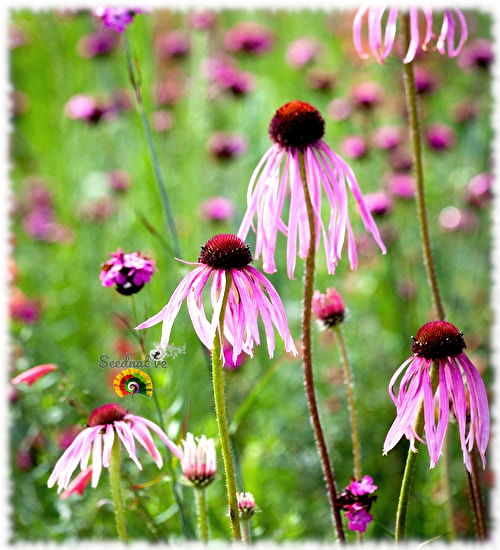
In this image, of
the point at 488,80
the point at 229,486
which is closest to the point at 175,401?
the point at 229,486

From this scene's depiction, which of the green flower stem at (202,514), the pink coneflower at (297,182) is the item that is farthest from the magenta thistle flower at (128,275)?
the green flower stem at (202,514)

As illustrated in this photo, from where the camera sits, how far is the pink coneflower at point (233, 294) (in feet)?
2.35

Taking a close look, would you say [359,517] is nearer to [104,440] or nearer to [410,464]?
[410,464]

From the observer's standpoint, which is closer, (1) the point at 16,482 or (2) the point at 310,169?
(2) the point at 310,169

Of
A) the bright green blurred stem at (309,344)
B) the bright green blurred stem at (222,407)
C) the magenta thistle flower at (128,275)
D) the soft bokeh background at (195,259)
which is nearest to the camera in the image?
the bright green blurred stem at (222,407)

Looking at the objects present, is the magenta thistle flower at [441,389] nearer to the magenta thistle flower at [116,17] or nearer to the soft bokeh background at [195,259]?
the soft bokeh background at [195,259]

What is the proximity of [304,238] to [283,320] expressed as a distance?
191 millimetres

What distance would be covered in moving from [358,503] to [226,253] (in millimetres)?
315

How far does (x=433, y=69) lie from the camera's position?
3.10 metres

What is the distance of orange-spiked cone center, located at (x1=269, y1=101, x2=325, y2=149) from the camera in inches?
→ 33.4

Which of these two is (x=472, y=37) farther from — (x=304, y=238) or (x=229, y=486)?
(x=229, y=486)

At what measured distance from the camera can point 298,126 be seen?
0.85 meters

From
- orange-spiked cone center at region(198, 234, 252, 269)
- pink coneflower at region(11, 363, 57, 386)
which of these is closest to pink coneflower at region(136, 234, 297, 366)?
orange-spiked cone center at region(198, 234, 252, 269)

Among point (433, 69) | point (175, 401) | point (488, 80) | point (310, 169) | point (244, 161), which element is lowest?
point (175, 401)
